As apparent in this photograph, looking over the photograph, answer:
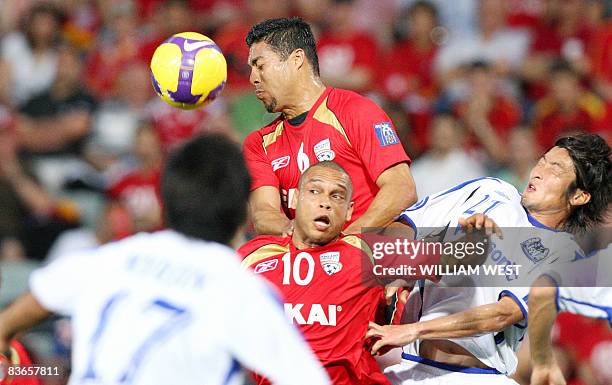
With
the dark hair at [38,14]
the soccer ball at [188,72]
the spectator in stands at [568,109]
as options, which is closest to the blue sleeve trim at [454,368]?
the soccer ball at [188,72]

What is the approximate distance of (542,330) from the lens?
502 cm

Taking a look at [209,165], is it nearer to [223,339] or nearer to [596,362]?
[223,339]

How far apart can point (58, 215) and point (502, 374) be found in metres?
5.95

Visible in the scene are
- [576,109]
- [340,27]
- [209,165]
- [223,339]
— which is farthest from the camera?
[340,27]

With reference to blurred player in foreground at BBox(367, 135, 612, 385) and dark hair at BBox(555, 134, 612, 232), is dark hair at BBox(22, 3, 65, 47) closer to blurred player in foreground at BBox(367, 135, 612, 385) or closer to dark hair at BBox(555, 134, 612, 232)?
blurred player in foreground at BBox(367, 135, 612, 385)

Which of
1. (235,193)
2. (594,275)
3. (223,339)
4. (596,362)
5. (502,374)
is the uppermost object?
(235,193)

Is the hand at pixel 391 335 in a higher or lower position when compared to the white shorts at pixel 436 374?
higher

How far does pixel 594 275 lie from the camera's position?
5113 millimetres

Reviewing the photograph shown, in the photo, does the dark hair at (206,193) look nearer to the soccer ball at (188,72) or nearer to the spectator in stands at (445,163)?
the soccer ball at (188,72)

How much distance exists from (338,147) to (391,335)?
1.49m

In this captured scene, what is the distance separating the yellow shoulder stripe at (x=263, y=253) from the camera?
5227mm

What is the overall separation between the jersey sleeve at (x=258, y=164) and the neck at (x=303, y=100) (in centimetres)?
29

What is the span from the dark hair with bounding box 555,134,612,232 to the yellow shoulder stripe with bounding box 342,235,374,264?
111 centimetres

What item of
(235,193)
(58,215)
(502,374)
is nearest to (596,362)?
(502,374)
